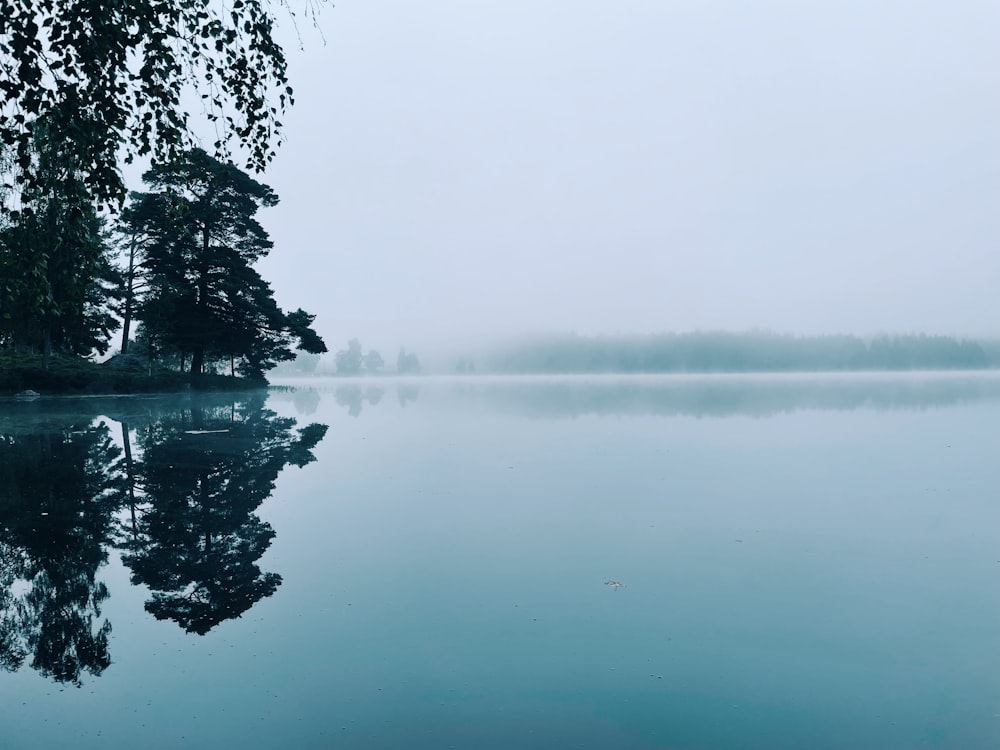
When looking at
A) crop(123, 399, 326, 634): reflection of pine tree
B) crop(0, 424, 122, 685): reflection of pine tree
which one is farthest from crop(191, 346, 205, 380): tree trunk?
crop(0, 424, 122, 685): reflection of pine tree

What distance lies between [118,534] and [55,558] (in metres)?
1.36

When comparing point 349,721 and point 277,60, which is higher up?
point 277,60

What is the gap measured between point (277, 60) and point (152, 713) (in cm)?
781

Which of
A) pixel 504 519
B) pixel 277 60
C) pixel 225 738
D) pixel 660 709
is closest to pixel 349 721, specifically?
pixel 225 738

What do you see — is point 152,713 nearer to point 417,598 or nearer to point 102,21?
point 417,598

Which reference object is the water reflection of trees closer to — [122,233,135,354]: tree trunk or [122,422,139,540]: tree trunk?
[122,422,139,540]: tree trunk

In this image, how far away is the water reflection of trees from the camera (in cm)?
704

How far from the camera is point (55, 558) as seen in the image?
30.3 ft

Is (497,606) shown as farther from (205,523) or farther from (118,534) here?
(118,534)

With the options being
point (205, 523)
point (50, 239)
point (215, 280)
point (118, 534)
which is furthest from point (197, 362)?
point (50, 239)

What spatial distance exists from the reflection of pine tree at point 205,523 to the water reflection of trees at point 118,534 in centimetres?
2

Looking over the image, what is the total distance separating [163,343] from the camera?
53625 millimetres

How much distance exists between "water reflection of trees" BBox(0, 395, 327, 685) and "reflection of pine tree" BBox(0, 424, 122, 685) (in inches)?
0.7

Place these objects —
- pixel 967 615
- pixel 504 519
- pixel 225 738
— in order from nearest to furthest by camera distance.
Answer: pixel 225 738 → pixel 967 615 → pixel 504 519
